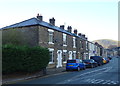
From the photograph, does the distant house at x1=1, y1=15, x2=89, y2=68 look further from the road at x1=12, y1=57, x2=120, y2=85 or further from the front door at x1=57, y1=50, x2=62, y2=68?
the road at x1=12, y1=57, x2=120, y2=85

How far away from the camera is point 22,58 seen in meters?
15.6

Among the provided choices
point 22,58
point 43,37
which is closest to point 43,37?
point 43,37

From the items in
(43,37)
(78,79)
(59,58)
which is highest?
(43,37)

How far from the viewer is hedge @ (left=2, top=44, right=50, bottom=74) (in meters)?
14.2

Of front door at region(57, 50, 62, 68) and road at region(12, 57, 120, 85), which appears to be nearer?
road at region(12, 57, 120, 85)

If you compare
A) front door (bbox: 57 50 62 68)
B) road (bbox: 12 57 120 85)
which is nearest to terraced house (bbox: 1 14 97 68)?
front door (bbox: 57 50 62 68)

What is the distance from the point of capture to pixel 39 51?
18.0m

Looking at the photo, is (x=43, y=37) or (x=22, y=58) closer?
(x=22, y=58)

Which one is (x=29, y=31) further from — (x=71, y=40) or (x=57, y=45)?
(x=71, y=40)

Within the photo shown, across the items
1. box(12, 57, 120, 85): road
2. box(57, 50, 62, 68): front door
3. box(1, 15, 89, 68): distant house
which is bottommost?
box(12, 57, 120, 85): road

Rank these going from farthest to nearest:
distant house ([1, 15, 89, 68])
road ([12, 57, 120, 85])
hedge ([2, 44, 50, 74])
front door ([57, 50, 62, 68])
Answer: front door ([57, 50, 62, 68]) → distant house ([1, 15, 89, 68]) → hedge ([2, 44, 50, 74]) → road ([12, 57, 120, 85])

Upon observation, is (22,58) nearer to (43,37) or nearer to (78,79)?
(78,79)

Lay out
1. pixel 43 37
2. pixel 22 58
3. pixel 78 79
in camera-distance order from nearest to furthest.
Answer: pixel 78 79 < pixel 22 58 < pixel 43 37

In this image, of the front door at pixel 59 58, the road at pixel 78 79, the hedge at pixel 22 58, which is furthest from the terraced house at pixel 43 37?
the road at pixel 78 79
